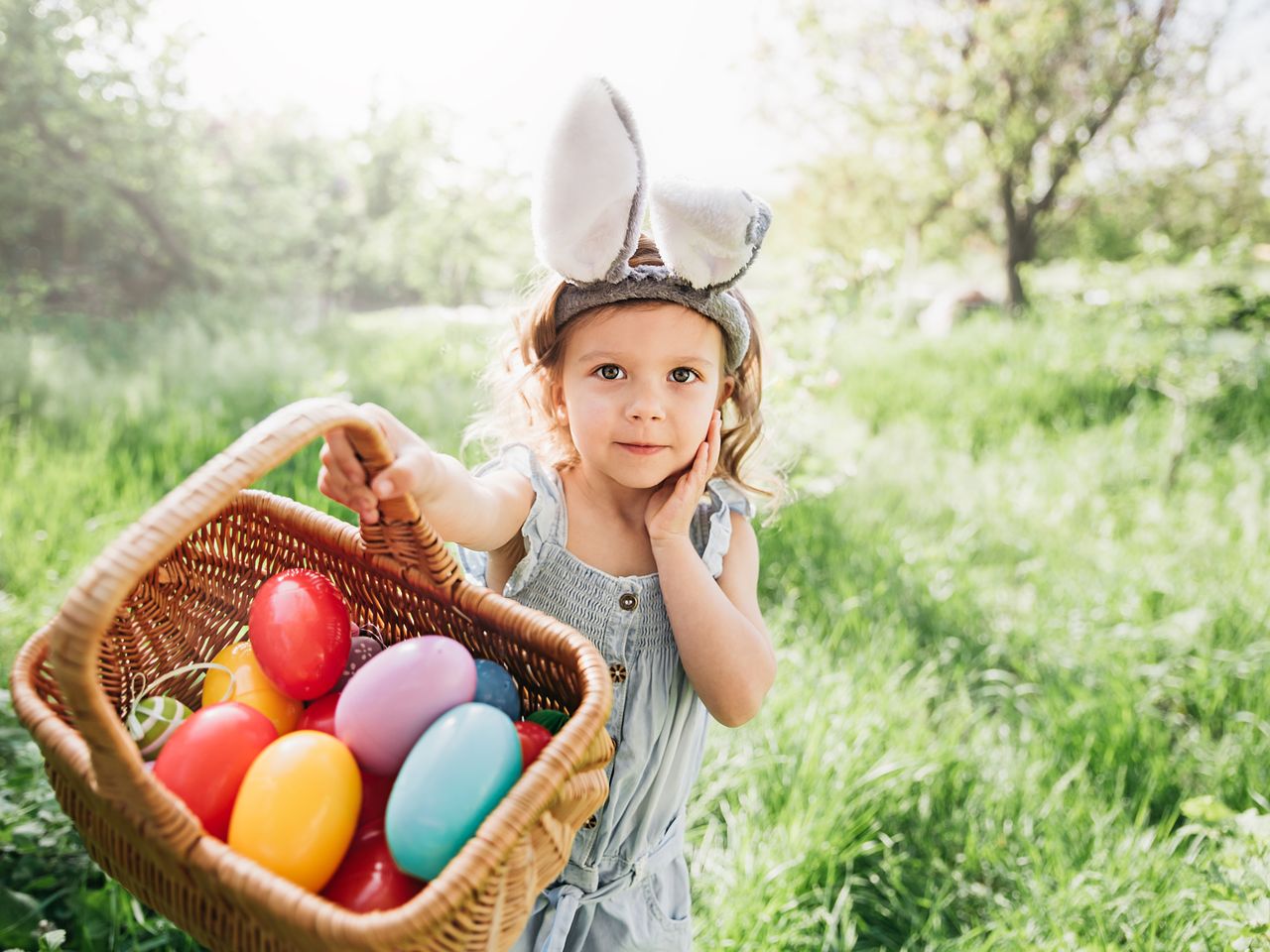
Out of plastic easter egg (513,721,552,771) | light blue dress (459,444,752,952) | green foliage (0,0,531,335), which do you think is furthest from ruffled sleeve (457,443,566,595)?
green foliage (0,0,531,335)

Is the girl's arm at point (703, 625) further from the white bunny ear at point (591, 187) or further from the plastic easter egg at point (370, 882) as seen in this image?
the plastic easter egg at point (370, 882)

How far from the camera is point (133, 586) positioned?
2.65ft

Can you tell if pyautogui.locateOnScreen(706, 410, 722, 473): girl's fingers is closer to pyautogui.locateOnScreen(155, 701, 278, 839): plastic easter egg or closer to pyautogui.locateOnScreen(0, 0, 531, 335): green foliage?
pyautogui.locateOnScreen(155, 701, 278, 839): plastic easter egg

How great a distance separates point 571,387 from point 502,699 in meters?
0.48

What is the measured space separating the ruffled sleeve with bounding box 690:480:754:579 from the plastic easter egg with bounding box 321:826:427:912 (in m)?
0.64

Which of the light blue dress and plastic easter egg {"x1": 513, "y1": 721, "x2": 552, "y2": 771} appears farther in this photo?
the light blue dress

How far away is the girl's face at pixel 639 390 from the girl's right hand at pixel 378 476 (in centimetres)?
29

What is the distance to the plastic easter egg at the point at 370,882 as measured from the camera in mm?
934

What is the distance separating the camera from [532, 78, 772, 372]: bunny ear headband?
3.96 ft

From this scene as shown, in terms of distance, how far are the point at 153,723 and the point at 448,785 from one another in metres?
0.50

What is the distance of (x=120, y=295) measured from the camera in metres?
6.46

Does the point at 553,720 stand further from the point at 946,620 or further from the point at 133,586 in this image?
the point at 946,620

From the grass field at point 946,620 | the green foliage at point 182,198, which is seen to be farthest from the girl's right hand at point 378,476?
the green foliage at point 182,198

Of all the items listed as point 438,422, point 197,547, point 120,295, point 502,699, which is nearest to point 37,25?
point 120,295
